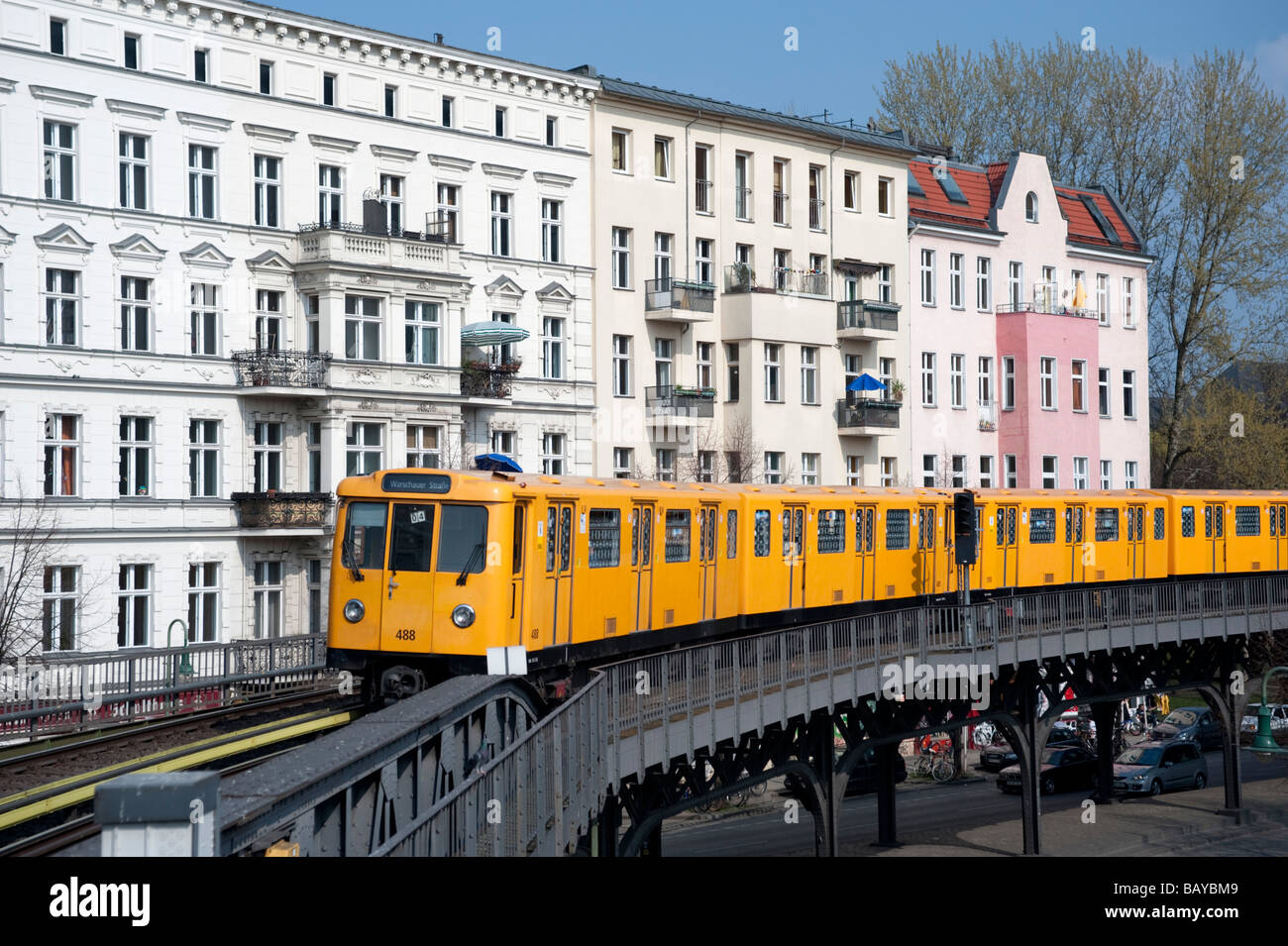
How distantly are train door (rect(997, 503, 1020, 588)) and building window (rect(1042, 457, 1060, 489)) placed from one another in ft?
74.7

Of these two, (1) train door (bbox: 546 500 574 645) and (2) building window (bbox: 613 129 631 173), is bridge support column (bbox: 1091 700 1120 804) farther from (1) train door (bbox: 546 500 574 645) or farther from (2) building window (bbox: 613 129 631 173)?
(1) train door (bbox: 546 500 574 645)

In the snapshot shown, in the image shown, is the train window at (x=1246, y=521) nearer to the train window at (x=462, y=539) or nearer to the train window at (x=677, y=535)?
the train window at (x=677, y=535)

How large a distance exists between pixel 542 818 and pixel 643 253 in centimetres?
3585

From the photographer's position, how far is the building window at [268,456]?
131ft

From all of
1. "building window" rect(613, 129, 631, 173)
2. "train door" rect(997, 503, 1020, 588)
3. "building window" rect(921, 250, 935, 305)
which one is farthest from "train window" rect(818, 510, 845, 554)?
"building window" rect(921, 250, 935, 305)

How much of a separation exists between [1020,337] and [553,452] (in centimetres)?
2059

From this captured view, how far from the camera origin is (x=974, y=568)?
37156 mm

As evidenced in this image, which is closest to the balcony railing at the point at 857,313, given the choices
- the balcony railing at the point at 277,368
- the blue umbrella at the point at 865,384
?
the blue umbrella at the point at 865,384

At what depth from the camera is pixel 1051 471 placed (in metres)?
60.7

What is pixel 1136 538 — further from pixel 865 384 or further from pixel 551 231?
pixel 551 231

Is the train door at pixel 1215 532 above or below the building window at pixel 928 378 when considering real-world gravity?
below

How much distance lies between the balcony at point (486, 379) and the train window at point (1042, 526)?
45.6ft
